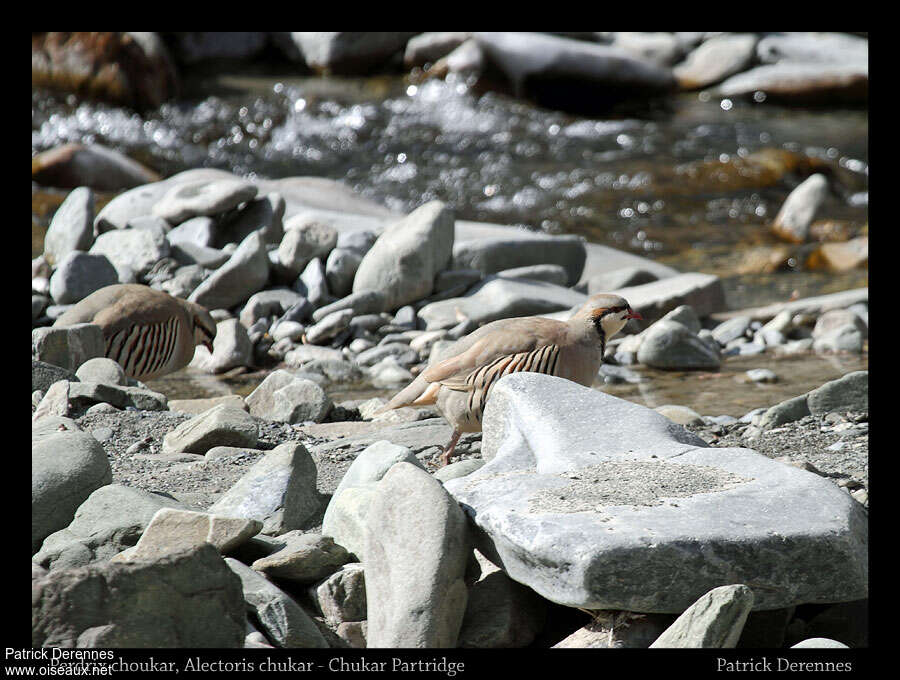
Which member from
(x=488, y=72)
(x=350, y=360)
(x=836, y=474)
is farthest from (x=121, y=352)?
(x=488, y=72)

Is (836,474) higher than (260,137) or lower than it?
higher

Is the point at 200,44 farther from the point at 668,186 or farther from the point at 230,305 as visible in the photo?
A: the point at 230,305

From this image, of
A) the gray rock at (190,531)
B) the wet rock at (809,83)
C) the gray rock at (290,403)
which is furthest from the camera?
the wet rock at (809,83)

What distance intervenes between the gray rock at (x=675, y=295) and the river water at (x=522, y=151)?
1.90 meters

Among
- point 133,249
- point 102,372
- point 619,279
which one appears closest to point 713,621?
point 102,372

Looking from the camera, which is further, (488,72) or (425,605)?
(488,72)

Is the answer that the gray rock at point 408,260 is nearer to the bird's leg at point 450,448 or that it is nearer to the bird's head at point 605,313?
the bird's head at point 605,313

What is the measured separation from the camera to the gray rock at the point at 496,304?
7617 mm

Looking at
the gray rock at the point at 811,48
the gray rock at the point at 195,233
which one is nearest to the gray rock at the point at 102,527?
the gray rock at the point at 195,233

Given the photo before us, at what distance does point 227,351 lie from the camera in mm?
7258

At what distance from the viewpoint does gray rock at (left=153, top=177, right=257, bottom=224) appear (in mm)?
8555

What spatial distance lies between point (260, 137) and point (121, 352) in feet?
31.8

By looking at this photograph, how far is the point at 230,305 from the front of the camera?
7977mm

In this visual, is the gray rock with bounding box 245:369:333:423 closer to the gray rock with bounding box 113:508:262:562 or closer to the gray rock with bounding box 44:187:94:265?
the gray rock with bounding box 113:508:262:562
